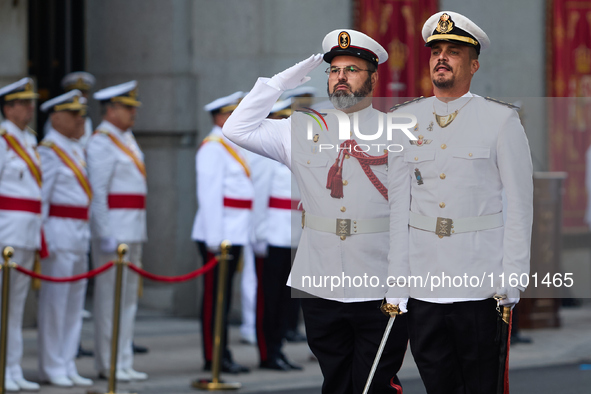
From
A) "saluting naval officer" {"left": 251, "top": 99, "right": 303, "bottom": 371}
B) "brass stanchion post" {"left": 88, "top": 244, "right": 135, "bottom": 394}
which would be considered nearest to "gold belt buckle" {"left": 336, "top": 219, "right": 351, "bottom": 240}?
"brass stanchion post" {"left": 88, "top": 244, "right": 135, "bottom": 394}

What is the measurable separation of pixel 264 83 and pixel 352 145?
47cm

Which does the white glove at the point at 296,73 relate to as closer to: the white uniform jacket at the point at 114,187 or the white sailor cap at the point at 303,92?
the white uniform jacket at the point at 114,187

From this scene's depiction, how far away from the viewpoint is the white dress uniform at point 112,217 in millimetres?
7809

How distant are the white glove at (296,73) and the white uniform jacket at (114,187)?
132 inches

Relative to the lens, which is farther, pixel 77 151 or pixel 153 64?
pixel 153 64

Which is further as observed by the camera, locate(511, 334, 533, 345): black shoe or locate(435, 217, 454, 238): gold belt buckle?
locate(511, 334, 533, 345): black shoe

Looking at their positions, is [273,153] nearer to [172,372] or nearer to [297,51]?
[172,372]

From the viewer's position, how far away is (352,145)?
4.68 metres

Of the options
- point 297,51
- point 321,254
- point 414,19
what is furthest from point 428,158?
point 414,19

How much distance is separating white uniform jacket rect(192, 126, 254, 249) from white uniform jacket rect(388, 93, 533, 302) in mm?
3748

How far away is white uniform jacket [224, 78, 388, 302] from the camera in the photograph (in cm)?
461

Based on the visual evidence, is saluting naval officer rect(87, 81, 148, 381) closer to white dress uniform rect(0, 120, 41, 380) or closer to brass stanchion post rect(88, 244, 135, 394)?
white dress uniform rect(0, 120, 41, 380)

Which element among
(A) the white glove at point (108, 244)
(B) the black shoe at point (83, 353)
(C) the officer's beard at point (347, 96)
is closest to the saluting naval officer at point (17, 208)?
(A) the white glove at point (108, 244)

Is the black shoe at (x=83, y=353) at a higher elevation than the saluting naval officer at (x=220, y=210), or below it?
below
